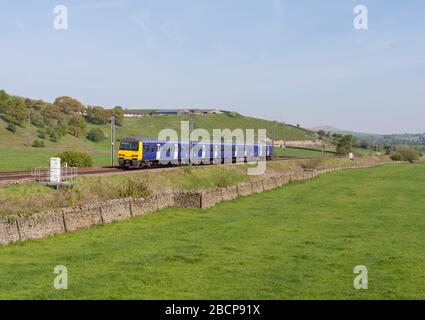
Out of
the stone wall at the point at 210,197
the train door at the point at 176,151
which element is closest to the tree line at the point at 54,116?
the train door at the point at 176,151

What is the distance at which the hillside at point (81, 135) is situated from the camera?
65.9 m

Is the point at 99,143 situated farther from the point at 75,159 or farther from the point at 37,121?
the point at 75,159

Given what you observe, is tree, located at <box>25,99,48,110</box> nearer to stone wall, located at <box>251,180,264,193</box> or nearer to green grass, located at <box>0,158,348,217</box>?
green grass, located at <box>0,158,348,217</box>

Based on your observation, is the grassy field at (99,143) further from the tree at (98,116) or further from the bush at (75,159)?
the bush at (75,159)

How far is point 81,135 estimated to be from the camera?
4510 inches

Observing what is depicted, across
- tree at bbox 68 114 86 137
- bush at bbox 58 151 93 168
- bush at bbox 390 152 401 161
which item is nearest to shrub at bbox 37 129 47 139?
tree at bbox 68 114 86 137

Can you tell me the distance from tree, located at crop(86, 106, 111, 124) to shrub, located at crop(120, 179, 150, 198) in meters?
106

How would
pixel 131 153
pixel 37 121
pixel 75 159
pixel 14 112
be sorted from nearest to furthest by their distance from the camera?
pixel 131 153, pixel 75 159, pixel 14 112, pixel 37 121

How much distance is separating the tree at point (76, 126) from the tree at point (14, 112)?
980 cm

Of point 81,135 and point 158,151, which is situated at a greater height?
point 81,135

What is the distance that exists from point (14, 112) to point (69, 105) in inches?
1612

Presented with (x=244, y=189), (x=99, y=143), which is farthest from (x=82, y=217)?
(x=99, y=143)

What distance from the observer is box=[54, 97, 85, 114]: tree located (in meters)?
142
